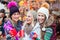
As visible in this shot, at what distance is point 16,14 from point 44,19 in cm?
52

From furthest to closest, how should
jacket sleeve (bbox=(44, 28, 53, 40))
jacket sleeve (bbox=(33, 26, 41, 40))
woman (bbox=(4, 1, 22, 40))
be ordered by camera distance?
woman (bbox=(4, 1, 22, 40)), jacket sleeve (bbox=(33, 26, 41, 40)), jacket sleeve (bbox=(44, 28, 53, 40))

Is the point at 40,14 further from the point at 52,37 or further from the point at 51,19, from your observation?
the point at 52,37

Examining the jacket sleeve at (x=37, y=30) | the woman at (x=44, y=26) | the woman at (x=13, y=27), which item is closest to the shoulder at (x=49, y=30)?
the woman at (x=44, y=26)

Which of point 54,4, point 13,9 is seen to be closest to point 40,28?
point 13,9

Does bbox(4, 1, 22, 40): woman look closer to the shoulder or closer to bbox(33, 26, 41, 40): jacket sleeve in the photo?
bbox(33, 26, 41, 40): jacket sleeve

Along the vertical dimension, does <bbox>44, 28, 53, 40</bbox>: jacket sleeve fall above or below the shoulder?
below

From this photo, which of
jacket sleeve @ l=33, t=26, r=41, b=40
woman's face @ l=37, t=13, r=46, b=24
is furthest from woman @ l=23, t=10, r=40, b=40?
woman's face @ l=37, t=13, r=46, b=24

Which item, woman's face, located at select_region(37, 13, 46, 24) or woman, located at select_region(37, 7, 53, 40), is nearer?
woman, located at select_region(37, 7, 53, 40)

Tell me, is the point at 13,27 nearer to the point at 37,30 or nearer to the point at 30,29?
the point at 30,29

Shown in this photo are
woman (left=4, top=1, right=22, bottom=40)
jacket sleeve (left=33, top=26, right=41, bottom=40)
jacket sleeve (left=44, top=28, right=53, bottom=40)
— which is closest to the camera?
jacket sleeve (left=44, top=28, right=53, bottom=40)

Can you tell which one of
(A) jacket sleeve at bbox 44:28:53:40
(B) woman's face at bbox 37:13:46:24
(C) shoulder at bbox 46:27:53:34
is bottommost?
(A) jacket sleeve at bbox 44:28:53:40

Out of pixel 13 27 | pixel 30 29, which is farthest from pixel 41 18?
pixel 13 27

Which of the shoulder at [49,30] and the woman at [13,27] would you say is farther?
the woman at [13,27]

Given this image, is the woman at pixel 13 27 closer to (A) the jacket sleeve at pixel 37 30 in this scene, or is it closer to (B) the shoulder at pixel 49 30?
(A) the jacket sleeve at pixel 37 30
